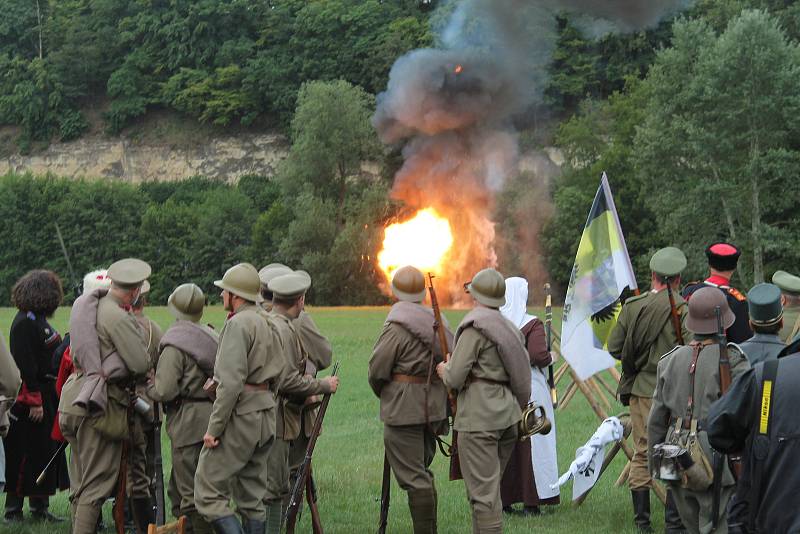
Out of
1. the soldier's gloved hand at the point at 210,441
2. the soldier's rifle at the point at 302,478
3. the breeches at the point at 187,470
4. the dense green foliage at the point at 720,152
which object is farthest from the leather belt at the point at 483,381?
the dense green foliage at the point at 720,152

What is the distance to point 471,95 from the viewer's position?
1364 inches

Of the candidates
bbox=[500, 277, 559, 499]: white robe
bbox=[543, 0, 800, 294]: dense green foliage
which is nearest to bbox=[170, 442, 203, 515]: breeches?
bbox=[500, 277, 559, 499]: white robe

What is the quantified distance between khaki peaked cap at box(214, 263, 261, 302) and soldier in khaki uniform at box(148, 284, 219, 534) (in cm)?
53

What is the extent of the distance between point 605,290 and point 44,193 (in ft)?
218

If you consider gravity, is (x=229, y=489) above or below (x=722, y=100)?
below

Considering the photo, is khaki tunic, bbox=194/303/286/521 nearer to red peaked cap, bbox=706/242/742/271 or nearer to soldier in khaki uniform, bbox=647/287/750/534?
soldier in khaki uniform, bbox=647/287/750/534

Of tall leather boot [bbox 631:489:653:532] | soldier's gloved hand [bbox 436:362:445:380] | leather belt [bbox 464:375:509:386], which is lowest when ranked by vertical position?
tall leather boot [bbox 631:489:653:532]

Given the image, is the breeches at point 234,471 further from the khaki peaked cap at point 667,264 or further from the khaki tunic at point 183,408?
the khaki peaked cap at point 667,264

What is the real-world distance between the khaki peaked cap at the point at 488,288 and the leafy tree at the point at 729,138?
40.4 m

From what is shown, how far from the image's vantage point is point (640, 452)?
33.9 ft

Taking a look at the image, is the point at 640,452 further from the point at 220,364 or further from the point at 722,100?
the point at 722,100

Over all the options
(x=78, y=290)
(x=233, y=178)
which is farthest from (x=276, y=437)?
(x=233, y=178)

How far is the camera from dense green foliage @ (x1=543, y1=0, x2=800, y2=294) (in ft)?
155

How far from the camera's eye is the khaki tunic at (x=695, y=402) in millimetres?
7605
